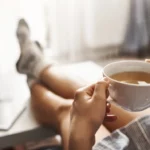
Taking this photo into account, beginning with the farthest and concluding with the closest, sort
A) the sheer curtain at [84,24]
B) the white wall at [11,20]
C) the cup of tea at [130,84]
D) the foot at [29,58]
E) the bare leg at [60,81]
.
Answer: the sheer curtain at [84,24] → the white wall at [11,20] → the foot at [29,58] → the bare leg at [60,81] → the cup of tea at [130,84]

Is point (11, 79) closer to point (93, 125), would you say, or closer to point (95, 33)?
point (95, 33)

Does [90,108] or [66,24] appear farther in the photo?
[66,24]

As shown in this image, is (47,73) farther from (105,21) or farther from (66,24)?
(105,21)

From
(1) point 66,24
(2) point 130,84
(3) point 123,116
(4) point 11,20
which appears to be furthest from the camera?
(1) point 66,24

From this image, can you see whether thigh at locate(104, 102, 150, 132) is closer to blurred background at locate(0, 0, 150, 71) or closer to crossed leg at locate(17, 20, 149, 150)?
crossed leg at locate(17, 20, 149, 150)

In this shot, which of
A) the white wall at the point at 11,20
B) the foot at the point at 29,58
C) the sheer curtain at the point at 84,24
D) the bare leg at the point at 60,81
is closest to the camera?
the bare leg at the point at 60,81

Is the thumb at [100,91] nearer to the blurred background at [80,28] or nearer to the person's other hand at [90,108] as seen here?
the person's other hand at [90,108]

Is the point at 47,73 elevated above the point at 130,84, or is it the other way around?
the point at 130,84

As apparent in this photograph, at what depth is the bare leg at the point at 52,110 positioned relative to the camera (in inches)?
33.3

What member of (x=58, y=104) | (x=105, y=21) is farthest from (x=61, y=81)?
(x=105, y=21)

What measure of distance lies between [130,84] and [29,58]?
26.9 inches

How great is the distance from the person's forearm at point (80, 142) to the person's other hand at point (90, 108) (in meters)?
0.01

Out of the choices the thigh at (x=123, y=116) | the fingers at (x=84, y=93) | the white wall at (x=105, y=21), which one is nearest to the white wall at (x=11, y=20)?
the white wall at (x=105, y=21)

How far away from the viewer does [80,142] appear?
60 centimetres
